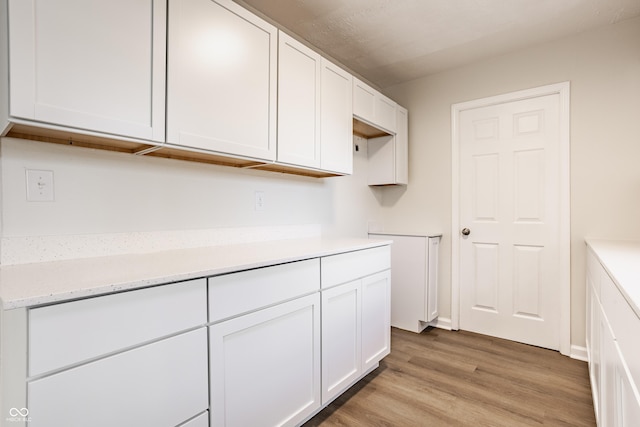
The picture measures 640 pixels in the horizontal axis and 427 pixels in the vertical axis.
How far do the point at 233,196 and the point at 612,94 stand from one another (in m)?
2.77

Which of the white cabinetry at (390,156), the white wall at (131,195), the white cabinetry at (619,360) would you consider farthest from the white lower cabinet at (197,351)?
the white cabinetry at (390,156)

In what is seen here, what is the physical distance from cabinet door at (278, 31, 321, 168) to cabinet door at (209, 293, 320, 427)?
2.78ft

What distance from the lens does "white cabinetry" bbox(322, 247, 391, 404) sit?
169 centimetres

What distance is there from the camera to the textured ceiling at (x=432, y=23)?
2035 mm

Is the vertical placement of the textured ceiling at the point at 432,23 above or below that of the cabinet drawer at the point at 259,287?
above

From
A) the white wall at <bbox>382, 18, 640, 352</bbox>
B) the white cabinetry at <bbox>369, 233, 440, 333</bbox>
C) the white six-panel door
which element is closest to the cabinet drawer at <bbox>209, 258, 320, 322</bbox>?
the white cabinetry at <bbox>369, 233, 440, 333</bbox>

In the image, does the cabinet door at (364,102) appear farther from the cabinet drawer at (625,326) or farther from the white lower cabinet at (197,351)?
the cabinet drawer at (625,326)

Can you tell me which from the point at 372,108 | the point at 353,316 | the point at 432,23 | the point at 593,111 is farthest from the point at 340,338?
the point at 593,111

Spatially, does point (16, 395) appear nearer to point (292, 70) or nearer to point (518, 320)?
point (292, 70)

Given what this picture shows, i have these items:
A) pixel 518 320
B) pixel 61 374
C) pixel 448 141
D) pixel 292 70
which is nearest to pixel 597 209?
pixel 518 320

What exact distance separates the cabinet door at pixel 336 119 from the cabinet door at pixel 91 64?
103 centimetres

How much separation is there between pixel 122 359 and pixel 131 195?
32.2 inches

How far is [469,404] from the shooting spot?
182 centimetres

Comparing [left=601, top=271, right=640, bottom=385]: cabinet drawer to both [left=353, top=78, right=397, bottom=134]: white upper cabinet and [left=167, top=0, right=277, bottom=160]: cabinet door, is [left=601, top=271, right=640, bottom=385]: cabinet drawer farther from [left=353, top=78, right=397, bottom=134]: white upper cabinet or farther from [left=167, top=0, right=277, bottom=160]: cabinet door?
[left=353, top=78, right=397, bottom=134]: white upper cabinet
